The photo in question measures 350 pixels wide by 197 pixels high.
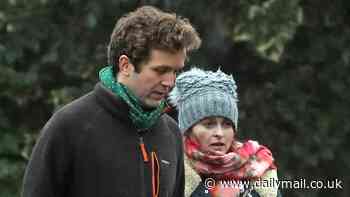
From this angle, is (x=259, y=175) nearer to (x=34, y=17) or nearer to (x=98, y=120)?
(x=98, y=120)

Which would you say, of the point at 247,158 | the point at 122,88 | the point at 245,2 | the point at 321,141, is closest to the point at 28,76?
the point at 245,2

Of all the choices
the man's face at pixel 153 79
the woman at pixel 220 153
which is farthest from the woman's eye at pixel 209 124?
the man's face at pixel 153 79

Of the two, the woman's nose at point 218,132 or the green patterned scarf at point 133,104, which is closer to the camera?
the green patterned scarf at point 133,104

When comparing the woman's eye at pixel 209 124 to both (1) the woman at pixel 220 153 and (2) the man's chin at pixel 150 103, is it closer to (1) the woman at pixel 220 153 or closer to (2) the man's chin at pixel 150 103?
(1) the woman at pixel 220 153

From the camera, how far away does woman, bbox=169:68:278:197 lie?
171 inches

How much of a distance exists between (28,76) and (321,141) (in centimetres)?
277

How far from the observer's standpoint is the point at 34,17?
8.90 metres

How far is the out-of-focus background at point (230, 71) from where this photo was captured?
8.79m

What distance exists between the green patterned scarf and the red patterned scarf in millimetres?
867

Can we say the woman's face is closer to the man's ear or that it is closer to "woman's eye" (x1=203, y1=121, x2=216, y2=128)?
"woman's eye" (x1=203, y1=121, x2=216, y2=128)

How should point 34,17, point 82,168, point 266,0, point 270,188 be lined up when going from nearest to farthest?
point 82,168
point 270,188
point 266,0
point 34,17

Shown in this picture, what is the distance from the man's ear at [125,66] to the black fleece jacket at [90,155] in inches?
3.5

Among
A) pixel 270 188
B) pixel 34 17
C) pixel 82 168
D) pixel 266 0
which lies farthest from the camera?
pixel 34 17

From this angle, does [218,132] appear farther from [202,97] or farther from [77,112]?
[77,112]
